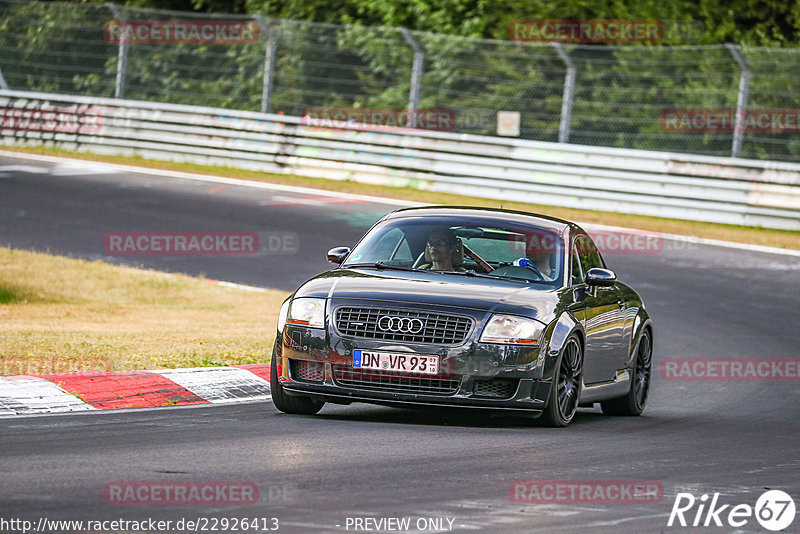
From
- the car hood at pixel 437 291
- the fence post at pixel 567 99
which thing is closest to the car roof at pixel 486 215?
the car hood at pixel 437 291

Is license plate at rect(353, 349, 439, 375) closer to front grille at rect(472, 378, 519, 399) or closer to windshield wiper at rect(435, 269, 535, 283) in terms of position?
front grille at rect(472, 378, 519, 399)

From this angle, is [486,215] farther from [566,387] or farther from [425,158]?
[425,158]

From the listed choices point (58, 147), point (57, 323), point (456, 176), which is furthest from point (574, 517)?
point (58, 147)

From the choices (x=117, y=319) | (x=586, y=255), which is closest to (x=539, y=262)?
(x=586, y=255)

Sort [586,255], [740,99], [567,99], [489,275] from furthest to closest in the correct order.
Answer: [567,99] → [740,99] → [586,255] → [489,275]

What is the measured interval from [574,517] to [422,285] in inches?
126

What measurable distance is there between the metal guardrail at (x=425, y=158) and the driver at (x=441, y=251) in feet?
45.2

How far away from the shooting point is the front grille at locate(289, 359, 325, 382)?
9.37m

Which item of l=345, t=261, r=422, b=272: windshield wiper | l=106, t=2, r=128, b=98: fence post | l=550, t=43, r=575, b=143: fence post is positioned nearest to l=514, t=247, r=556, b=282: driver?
l=345, t=261, r=422, b=272: windshield wiper

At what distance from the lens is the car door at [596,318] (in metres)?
10.3

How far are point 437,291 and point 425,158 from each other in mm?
16931

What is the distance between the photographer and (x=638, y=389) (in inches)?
456

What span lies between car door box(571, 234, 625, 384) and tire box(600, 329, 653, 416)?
1.22 ft

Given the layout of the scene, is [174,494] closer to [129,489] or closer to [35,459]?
[129,489]
